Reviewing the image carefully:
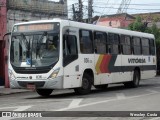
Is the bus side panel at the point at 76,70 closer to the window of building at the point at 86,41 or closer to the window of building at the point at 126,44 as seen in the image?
the window of building at the point at 86,41

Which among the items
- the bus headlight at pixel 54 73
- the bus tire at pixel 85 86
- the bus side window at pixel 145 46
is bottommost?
the bus tire at pixel 85 86

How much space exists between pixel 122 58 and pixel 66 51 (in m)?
5.68

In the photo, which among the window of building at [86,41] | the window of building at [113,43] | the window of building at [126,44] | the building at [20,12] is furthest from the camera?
the building at [20,12]

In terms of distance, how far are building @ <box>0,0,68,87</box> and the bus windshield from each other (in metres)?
7.82

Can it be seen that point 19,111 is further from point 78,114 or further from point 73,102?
point 73,102

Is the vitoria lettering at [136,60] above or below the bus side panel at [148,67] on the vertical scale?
above

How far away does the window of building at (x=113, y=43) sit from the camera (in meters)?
21.4

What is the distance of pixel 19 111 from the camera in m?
13.0

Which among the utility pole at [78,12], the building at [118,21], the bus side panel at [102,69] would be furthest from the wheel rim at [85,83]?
the building at [118,21]

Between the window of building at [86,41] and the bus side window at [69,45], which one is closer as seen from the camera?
the bus side window at [69,45]

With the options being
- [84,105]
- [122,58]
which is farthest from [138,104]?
[122,58]

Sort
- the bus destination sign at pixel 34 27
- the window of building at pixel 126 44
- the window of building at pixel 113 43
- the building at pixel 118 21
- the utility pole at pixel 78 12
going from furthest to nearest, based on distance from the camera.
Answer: the building at pixel 118 21
the utility pole at pixel 78 12
the window of building at pixel 126 44
the window of building at pixel 113 43
the bus destination sign at pixel 34 27

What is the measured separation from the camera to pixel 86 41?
1936 centimetres

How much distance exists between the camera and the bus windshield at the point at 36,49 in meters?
17.4
